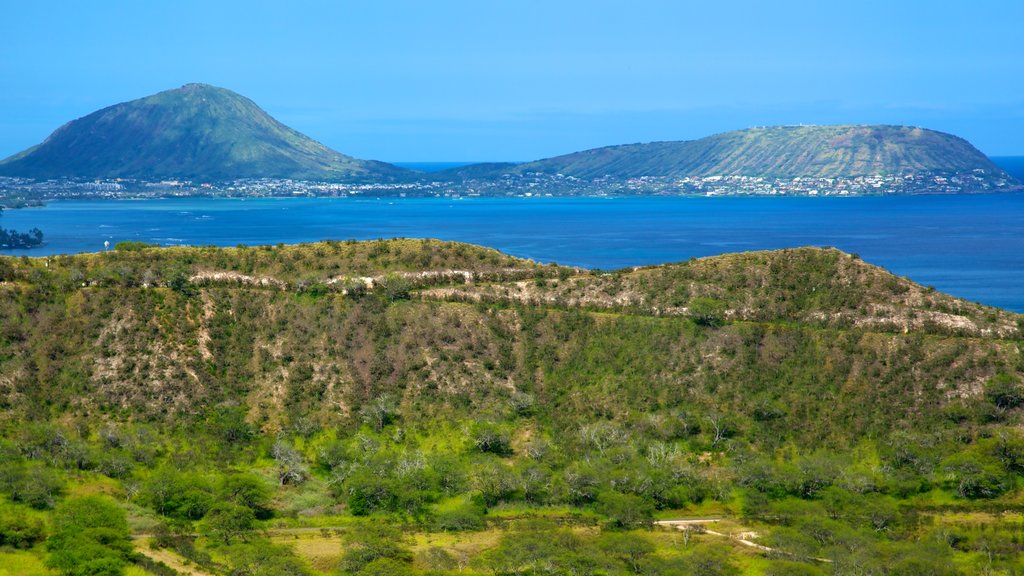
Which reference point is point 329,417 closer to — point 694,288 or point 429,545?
point 429,545

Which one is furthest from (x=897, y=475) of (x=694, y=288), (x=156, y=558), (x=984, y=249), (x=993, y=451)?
(x=984, y=249)

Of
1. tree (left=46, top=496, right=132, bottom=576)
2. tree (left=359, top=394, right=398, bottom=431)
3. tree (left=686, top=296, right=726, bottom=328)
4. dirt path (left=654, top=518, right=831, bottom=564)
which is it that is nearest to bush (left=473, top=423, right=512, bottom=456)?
tree (left=359, top=394, right=398, bottom=431)

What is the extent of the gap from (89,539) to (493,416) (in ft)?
105

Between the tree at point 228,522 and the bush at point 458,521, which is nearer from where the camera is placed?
the tree at point 228,522

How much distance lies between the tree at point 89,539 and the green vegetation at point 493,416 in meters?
0.16

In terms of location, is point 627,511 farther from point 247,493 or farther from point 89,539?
point 89,539

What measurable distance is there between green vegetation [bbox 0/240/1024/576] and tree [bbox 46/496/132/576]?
0.53 feet

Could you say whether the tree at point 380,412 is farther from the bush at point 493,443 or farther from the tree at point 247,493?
the tree at point 247,493

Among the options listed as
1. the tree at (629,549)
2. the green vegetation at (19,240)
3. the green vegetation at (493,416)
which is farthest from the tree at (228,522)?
the green vegetation at (19,240)

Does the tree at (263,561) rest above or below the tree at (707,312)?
below

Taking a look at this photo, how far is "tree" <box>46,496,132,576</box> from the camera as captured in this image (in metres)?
52.5

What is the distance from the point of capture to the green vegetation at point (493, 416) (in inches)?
2263

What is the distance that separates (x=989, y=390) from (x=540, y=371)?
34.3 m

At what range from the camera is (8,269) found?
8962cm
